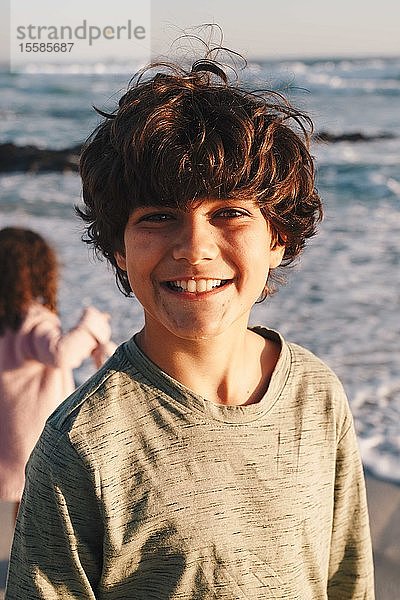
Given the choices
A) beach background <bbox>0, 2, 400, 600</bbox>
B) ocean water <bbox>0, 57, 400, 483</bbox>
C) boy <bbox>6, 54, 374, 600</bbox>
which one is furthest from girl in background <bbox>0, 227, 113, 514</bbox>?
boy <bbox>6, 54, 374, 600</bbox>

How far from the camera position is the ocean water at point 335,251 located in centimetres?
589

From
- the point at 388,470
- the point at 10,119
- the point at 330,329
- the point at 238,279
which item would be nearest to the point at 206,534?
the point at 238,279

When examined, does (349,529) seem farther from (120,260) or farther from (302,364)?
(120,260)

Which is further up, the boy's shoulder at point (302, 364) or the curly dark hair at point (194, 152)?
the curly dark hair at point (194, 152)

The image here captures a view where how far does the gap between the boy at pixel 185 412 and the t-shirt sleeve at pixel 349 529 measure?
0.10 meters

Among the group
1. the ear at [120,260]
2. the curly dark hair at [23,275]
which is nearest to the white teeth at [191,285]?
the ear at [120,260]

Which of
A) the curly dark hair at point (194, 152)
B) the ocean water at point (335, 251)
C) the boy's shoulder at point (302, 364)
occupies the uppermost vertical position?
the curly dark hair at point (194, 152)

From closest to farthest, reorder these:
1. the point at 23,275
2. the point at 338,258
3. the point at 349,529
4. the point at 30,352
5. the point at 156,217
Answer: the point at 156,217
the point at 349,529
the point at 30,352
the point at 23,275
the point at 338,258

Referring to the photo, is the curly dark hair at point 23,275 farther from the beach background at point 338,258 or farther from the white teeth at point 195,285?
the white teeth at point 195,285

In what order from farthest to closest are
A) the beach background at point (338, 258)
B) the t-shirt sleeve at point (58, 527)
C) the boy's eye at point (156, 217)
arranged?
1. the beach background at point (338, 258)
2. the boy's eye at point (156, 217)
3. the t-shirt sleeve at point (58, 527)

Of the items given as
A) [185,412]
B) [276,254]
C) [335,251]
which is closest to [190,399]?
[185,412]

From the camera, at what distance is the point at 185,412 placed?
1.82 metres

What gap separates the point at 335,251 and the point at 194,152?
947 centimetres

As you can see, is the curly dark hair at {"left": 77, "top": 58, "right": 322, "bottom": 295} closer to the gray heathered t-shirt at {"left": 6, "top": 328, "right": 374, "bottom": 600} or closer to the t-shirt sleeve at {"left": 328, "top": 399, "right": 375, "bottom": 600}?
the gray heathered t-shirt at {"left": 6, "top": 328, "right": 374, "bottom": 600}
